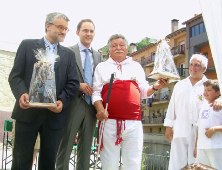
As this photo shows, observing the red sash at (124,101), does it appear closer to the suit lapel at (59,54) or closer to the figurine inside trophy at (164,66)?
the figurine inside trophy at (164,66)

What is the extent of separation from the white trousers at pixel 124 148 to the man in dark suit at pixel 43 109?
0.46m

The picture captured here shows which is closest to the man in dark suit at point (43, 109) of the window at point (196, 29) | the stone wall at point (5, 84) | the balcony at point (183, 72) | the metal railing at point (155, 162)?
the metal railing at point (155, 162)

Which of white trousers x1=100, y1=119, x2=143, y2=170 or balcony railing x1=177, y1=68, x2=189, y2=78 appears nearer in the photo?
white trousers x1=100, y1=119, x2=143, y2=170

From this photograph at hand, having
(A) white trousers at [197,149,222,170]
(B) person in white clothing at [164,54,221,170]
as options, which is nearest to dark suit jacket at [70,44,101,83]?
(B) person in white clothing at [164,54,221,170]

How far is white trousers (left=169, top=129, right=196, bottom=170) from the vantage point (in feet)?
13.2

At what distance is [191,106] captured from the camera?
164 inches

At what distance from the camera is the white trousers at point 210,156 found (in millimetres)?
3928

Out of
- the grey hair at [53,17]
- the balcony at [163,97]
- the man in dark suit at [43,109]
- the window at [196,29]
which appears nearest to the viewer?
the man in dark suit at [43,109]

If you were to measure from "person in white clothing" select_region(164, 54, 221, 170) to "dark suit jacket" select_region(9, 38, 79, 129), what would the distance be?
1400 mm

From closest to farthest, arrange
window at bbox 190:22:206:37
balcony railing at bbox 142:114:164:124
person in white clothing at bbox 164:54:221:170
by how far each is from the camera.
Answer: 1. person in white clothing at bbox 164:54:221:170
2. window at bbox 190:22:206:37
3. balcony railing at bbox 142:114:164:124

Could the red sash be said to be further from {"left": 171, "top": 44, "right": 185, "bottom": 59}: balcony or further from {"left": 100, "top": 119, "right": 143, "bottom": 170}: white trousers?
{"left": 171, "top": 44, "right": 185, "bottom": 59}: balcony

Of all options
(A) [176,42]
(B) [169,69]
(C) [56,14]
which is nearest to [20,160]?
(C) [56,14]

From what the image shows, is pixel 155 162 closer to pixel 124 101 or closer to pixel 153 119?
pixel 124 101

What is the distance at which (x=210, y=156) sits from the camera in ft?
13.0
